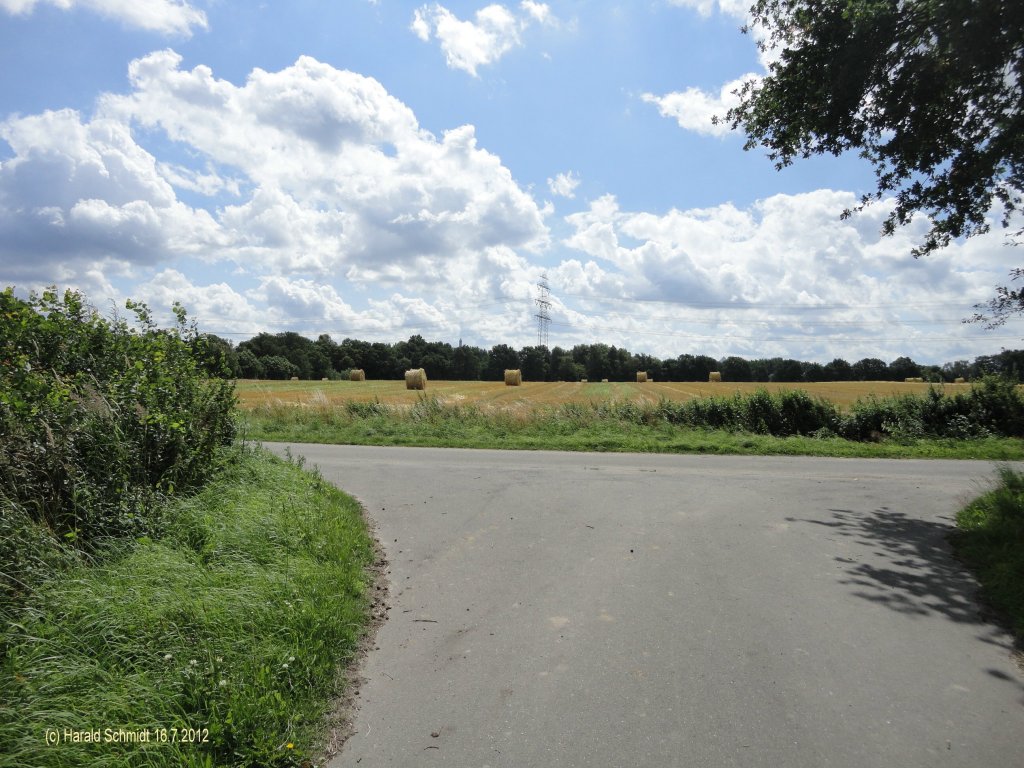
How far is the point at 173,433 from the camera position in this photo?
6008mm

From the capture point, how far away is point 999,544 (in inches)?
241

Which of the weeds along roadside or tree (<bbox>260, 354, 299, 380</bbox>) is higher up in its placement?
tree (<bbox>260, 354, 299, 380</bbox>)

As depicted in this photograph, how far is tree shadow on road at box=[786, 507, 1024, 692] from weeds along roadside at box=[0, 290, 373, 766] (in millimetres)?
4853

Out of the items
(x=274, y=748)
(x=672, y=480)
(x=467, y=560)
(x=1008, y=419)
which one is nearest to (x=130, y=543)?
(x=274, y=748)

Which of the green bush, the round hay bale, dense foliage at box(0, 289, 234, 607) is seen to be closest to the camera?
dense foliage at box(0, 289, 234, 607)

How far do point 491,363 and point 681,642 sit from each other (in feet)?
336

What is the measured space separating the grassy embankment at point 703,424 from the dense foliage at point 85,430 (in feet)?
32.4

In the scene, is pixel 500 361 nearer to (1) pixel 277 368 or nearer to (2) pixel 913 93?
(1) pixel 277 368

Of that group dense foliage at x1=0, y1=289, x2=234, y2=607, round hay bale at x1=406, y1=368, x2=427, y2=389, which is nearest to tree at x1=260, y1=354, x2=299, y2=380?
round hay bale at x1=406, y1=368, x2=427, y2=389

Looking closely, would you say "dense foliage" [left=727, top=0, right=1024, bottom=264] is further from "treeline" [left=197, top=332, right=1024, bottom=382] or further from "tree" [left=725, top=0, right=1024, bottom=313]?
"treeline" [left=197, top=332, right=1024, bottom=382]

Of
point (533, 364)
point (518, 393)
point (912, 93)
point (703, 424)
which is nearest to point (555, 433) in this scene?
point (703, 424)

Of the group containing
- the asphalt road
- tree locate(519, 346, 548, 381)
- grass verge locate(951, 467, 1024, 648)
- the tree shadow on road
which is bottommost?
the asphalt road

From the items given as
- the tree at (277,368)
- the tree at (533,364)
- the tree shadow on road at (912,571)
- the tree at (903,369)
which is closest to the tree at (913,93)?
the tree shadow on road at (912,571)

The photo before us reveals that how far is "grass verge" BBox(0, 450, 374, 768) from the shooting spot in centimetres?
284
